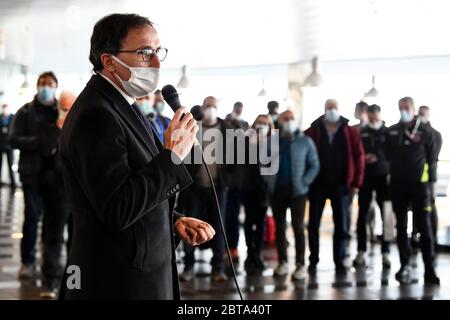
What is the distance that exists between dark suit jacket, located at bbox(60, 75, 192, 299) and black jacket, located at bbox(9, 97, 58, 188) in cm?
471

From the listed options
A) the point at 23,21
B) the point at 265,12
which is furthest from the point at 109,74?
the point at 23,21

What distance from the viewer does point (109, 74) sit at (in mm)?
2561

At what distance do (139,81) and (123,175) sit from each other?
37 centimetres

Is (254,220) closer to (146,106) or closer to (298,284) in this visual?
(298,284)

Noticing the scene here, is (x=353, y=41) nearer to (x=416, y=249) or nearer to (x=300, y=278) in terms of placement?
(x=416, y=249)

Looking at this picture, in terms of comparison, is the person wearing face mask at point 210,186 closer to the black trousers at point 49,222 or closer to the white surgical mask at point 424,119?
the black trousers at point 49,222

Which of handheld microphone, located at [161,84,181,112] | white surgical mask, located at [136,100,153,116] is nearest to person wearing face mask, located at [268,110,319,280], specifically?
white surgical mask, located at [136,100,153,116]

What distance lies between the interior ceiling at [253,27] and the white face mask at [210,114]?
1.09m

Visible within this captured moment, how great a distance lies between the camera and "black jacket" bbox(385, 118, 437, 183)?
26.3 ft

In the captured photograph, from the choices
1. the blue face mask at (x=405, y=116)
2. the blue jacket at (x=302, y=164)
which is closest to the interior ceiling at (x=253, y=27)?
the blue jacket at (x=302, y=164)

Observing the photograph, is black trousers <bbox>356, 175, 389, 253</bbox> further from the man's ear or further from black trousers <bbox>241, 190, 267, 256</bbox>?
the man's ear

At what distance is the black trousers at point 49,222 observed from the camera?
705 centimetres

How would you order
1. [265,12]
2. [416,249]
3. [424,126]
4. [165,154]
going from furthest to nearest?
[265,12]
[416,249]
[424,126]
[165,154]
